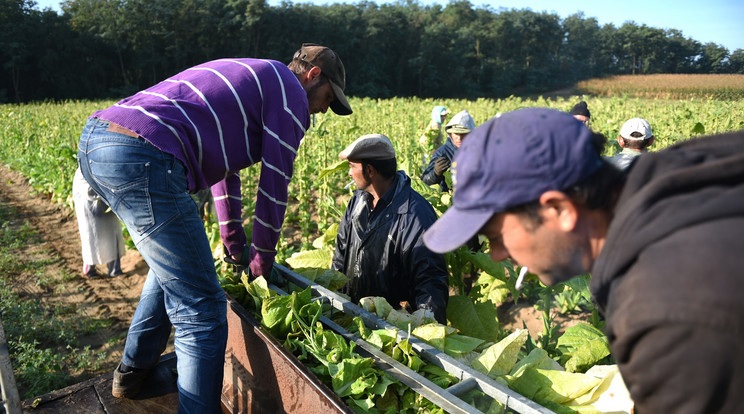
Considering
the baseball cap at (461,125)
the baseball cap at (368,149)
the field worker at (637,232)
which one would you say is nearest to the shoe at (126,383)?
the baseball cap at (368,149)

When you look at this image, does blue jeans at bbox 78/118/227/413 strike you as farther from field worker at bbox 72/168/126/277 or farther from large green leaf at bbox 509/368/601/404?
field worker at bbox 72/168/126/277

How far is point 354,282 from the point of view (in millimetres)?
3188

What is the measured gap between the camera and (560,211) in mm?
1038

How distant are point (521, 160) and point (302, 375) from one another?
1.18 meters

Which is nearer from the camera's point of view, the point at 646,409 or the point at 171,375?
the point at 646,409

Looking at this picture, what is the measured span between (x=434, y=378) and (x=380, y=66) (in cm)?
5135

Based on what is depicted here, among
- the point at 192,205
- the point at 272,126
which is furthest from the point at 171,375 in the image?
the point at 272,126

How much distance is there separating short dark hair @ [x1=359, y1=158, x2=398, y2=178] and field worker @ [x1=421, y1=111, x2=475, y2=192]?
6.85ft

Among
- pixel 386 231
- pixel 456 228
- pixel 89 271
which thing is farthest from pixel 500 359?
pixel 89 271

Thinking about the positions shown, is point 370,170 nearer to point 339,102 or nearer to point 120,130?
point 339,102

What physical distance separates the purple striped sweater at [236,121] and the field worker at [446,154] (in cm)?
303

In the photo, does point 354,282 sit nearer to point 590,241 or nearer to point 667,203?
point 590,241

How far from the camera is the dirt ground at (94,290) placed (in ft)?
15.2

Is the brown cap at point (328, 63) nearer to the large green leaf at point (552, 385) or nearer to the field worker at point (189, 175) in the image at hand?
the field worker at point (189, 175)
